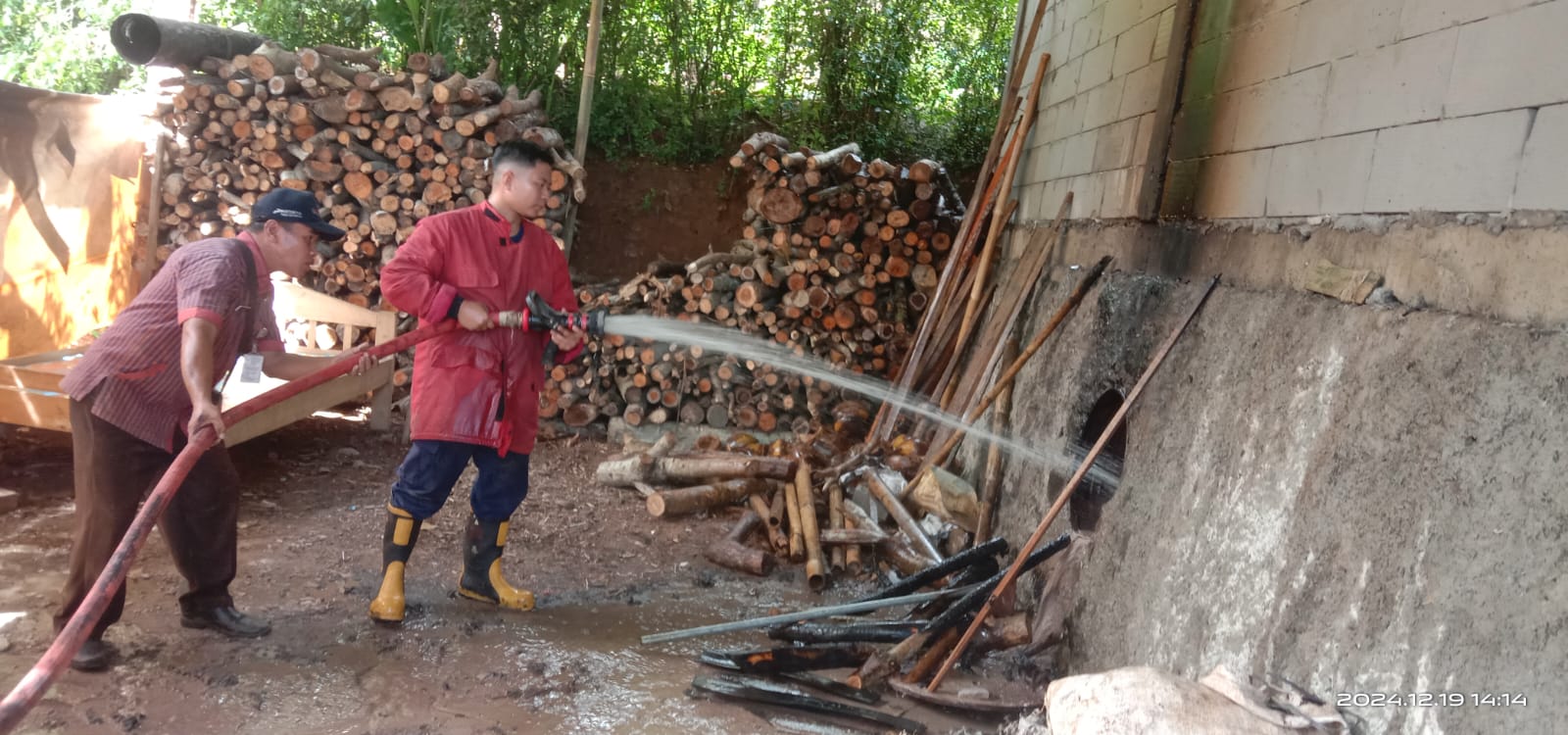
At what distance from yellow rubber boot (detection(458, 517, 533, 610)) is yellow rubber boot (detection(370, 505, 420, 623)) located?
29 centimetres

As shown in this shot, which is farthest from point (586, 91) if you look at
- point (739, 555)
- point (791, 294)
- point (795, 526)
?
point (739, 555)

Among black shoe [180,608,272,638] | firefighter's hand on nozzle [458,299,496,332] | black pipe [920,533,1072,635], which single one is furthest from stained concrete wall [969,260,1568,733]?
black shoe [180,608,272,638]

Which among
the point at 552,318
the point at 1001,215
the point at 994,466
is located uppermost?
the point at 1001,215

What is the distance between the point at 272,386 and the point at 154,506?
3.51 meters

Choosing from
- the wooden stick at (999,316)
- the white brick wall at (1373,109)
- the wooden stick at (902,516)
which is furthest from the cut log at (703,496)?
the white brick wall at (1373,109)

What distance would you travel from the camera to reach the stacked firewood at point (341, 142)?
23.4 feet

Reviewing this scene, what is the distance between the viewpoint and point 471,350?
13.0 ft

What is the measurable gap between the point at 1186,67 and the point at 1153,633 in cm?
252

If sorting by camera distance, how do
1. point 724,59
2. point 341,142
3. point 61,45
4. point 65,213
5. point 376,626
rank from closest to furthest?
point 376,626 → point 65,213 → point 341,142 → point 724,59 → point 61,45

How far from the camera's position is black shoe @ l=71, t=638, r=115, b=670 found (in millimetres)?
3287

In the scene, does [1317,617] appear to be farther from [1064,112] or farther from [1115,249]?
[1064,112]

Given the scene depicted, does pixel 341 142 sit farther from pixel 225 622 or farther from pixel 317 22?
pixel 225 622

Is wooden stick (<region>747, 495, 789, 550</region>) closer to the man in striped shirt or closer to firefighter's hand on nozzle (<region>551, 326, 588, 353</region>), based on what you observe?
firefighter's hand on nozzle (<region>551, 326, 588, 353</region>)

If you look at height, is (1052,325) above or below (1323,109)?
below
